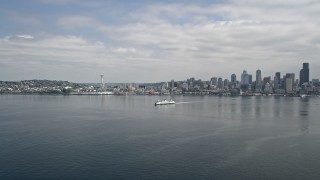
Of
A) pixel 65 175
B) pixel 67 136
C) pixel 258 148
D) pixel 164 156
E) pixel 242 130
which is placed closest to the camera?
pixel 65 175

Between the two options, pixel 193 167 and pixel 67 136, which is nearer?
pixel 193 167

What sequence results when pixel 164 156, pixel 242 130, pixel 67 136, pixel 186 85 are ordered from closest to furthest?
1. pixel 164 156
2. pixel 67 136
3. pixel 242 130
4. pixel 186 85

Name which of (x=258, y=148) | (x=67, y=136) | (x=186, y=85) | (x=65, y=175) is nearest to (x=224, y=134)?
(x=258, y=148)

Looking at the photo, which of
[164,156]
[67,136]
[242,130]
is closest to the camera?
[164,156]

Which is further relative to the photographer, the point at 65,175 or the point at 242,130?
the point at 242,130

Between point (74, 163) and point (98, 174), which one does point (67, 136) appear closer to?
point (74, 163)

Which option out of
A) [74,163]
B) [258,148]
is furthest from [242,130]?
[74,163]

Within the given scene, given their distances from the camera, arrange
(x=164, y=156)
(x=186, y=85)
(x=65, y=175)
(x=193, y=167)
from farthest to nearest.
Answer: (x=186, y=85), (x=164, y=156), (x=193, y=167), (x=65, y=175)

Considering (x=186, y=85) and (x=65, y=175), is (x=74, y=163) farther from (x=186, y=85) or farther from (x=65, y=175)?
(x=186, y=85)
